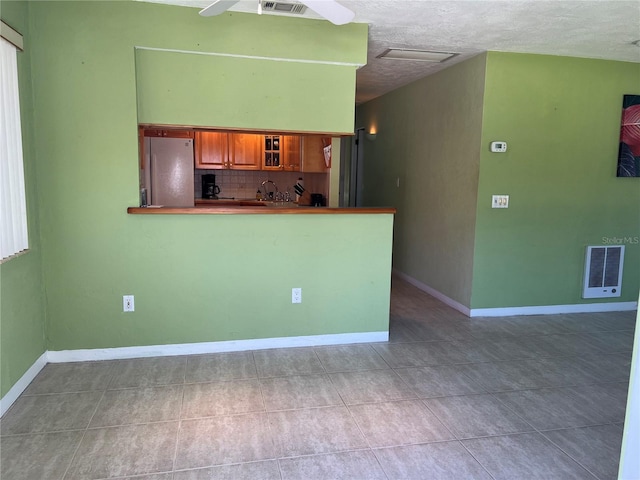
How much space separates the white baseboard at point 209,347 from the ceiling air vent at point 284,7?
2.42 m

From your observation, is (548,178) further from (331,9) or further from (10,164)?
(10,164)

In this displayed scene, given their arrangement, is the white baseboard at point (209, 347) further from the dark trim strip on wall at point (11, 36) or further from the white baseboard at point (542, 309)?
the dark trim strip on wall at point (11, 36)

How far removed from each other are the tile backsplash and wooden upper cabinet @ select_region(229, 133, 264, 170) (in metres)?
0.30

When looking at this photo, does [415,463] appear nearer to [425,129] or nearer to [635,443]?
[635,443]

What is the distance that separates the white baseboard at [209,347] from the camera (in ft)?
10.6

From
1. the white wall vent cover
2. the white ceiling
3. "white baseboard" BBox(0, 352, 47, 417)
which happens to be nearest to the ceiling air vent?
the white ceiling

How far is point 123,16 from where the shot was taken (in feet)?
10.00

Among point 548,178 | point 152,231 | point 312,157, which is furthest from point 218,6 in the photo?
point 312,157

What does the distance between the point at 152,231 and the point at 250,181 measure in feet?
11.5

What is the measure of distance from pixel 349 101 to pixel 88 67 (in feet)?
6.18

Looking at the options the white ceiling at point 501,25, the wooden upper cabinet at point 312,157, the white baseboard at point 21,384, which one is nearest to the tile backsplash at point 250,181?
the wooden upper cabinet at point 312,157

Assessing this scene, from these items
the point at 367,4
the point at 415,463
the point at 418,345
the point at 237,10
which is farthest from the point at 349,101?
the point at 415,463

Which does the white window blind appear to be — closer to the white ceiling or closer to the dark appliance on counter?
the white ceiling

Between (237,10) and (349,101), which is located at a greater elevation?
(237,10)
